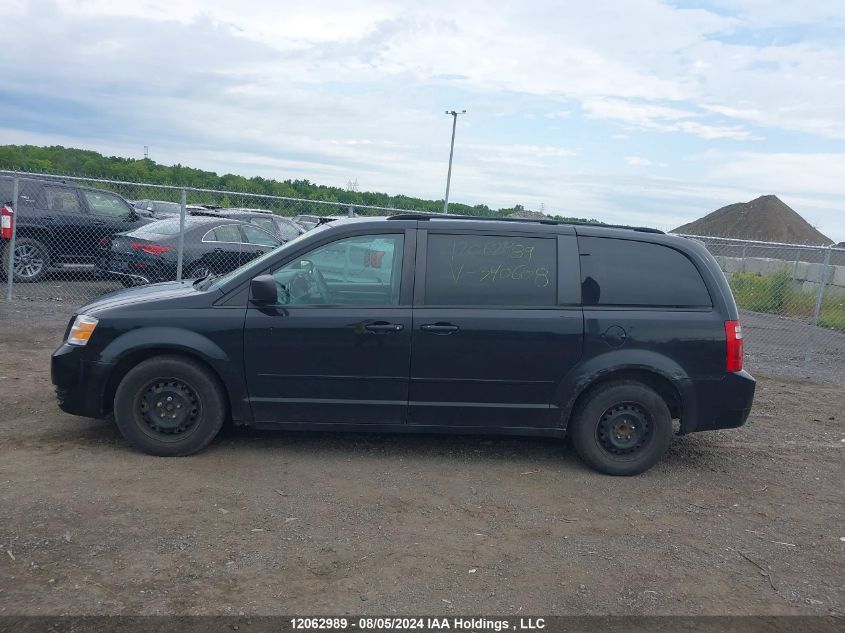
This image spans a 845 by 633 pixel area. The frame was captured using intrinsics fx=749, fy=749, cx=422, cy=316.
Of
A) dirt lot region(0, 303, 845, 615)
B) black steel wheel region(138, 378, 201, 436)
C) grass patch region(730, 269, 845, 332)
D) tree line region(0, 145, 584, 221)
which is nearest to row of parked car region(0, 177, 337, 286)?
dirt lot region(0, 303, 845, 615)

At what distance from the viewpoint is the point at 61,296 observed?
494 inches

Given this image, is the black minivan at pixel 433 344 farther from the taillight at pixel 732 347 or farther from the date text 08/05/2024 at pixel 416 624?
the date text 08/05/2024 at pixel 416 624

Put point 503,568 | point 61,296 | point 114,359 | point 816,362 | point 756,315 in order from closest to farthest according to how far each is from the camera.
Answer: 1. point 503,568
2. point 114,359
3. point 816,362
4. point 61,296
5. point 756,315

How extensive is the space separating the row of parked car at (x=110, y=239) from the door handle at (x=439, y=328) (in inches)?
263

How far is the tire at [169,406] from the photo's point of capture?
5219 mm

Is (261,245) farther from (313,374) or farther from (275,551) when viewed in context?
(275,551)

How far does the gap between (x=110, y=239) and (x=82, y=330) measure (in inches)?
354

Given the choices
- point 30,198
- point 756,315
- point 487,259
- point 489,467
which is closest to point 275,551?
point 489,467

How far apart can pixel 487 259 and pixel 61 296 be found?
9.62m

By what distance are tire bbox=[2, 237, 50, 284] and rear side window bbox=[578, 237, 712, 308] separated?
35.3ft

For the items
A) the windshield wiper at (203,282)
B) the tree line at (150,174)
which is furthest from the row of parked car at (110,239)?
the tree line at (150,174)

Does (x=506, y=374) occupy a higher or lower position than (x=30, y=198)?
lower

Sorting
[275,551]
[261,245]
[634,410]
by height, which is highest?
[261,245]

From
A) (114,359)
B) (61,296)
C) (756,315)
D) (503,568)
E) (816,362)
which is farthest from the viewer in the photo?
(756,315)
